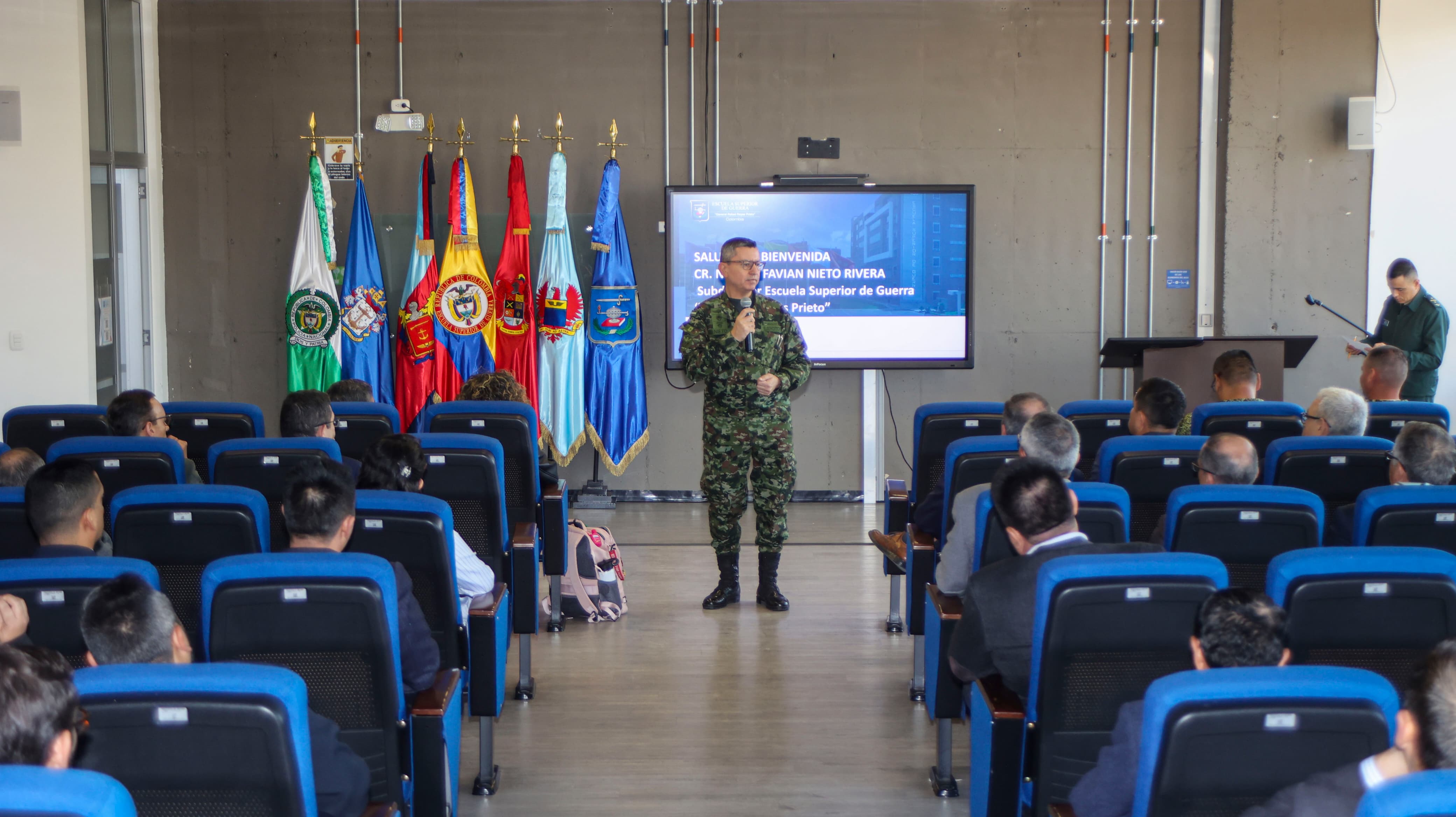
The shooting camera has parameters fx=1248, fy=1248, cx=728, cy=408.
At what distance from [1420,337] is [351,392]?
19.8 ft

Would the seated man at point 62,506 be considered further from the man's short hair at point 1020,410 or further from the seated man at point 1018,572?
the man's short hair at point 1020,410

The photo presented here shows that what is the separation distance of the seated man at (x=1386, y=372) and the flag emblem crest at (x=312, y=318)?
19.4 feet

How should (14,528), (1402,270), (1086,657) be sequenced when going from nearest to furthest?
(1086,657)
(14,528)
(1402,270)

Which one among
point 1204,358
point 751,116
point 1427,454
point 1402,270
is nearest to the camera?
point 1427,454

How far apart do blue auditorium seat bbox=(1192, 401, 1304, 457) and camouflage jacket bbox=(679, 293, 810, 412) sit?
1649 millimetres

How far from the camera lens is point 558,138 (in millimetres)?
8039

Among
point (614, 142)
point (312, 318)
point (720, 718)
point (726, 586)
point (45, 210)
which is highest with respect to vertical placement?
point (614, 142)

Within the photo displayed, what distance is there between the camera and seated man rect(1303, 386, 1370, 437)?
4.58 meters

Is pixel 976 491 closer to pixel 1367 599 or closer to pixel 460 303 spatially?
pixel 1367 599

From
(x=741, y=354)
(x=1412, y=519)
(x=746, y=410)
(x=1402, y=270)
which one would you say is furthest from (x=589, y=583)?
(x=1402, y=270)

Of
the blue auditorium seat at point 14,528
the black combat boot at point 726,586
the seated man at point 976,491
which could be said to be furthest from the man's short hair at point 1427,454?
the blue auditorium seat at point 14,528

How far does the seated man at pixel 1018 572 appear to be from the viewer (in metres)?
2.88

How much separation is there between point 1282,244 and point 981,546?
5.81 meters

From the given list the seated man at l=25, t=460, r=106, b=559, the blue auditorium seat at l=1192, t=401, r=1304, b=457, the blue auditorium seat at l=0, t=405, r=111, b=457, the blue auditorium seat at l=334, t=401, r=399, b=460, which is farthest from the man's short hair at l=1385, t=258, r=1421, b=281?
the seated man at l=25, t=460, r=106, b=559
